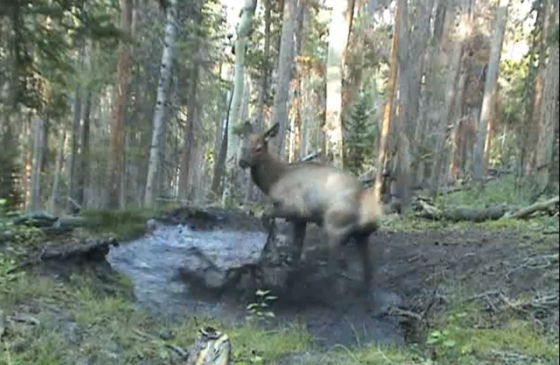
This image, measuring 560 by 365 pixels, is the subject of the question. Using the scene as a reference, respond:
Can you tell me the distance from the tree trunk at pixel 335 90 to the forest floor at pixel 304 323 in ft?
20.6

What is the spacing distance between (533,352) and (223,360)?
2136 millimetres

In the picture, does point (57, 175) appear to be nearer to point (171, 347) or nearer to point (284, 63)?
point (284, 63)

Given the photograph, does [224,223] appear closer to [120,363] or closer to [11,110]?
[11,110]

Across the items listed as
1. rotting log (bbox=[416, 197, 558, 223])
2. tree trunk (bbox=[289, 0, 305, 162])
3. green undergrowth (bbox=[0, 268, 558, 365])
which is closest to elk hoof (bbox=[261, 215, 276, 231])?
green undergrowth (bbox=[0, 268, 558, 365])

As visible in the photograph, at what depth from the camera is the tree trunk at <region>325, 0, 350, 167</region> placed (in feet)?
47.2

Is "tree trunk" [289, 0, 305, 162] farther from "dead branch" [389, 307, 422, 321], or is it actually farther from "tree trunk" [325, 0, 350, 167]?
"dead branch" [389, 307, 422, 321]

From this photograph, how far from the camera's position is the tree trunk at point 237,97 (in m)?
16.8

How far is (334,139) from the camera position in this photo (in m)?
14.5

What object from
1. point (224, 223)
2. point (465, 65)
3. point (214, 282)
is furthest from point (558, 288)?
point (465, 65)

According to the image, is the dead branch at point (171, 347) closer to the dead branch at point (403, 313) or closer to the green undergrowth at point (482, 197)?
the dead branch at point (403, 313)

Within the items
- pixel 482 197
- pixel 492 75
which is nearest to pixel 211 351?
pixel 482 197

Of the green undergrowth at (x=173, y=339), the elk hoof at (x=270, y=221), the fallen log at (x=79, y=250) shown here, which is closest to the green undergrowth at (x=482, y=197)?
the elk hoof at (x=270, y=221)

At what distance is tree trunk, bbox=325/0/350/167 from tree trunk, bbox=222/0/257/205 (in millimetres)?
2681

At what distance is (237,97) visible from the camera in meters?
17.2
